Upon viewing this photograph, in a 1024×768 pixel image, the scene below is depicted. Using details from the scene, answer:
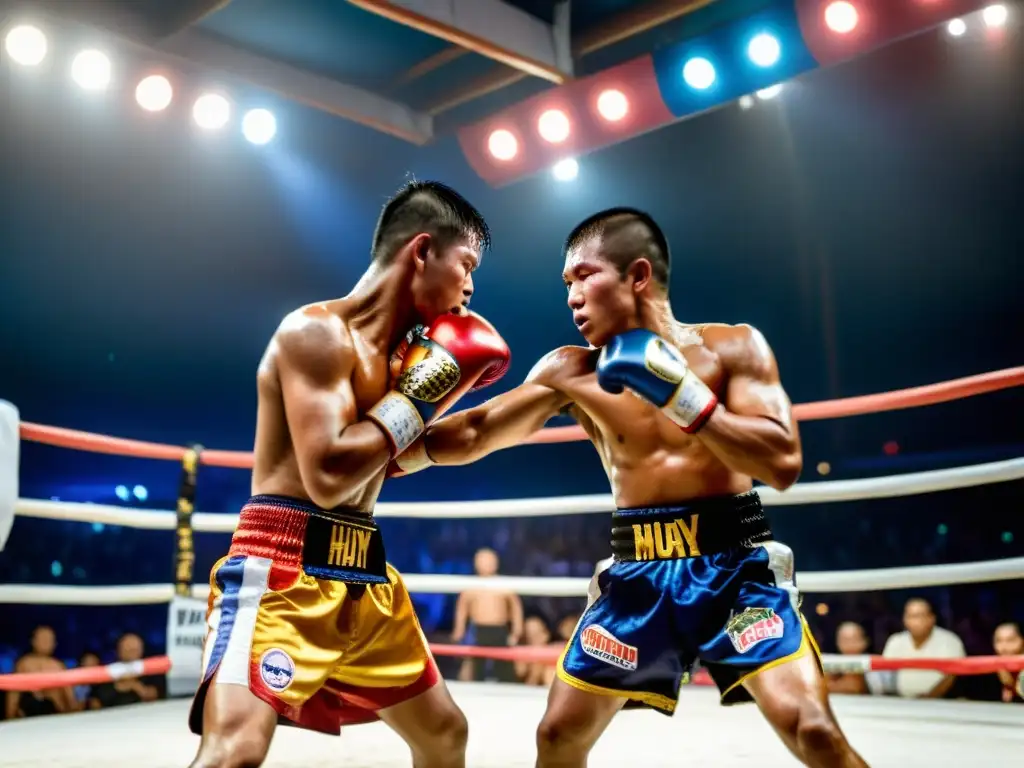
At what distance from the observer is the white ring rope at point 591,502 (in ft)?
8.55

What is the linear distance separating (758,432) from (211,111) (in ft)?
15.7

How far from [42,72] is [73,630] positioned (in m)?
3.81

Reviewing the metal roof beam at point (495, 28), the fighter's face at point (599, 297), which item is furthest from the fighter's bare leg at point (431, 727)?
the metal roof beam at point (495, 28)

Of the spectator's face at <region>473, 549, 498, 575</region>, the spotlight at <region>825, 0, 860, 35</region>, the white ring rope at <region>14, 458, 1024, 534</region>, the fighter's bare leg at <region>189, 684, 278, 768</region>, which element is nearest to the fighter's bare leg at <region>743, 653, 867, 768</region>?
the fighter's bare leg at <region>189, 684, 278, 768</region>

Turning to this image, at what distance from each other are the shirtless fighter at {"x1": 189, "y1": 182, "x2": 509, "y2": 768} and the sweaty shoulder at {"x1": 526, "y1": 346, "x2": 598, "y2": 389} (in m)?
0.12

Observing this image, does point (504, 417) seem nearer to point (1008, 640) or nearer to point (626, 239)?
point (626, 239)

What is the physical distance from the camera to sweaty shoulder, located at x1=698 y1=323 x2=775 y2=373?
5.45 ft

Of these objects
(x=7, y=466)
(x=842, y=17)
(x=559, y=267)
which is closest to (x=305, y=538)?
(x=7, y=466)

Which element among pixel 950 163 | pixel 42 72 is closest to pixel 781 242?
pixel 950 163

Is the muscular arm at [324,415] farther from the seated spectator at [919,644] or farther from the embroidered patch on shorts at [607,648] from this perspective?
the seated spectator at [919,644]

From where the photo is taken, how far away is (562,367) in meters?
1.83

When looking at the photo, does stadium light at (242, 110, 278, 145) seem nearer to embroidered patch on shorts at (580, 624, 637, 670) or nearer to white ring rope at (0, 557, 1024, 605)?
white ring rope at (0, 557, 1024, 605)

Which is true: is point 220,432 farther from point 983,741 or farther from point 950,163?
point 983,741

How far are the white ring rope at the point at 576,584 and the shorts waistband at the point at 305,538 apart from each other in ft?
3.63
